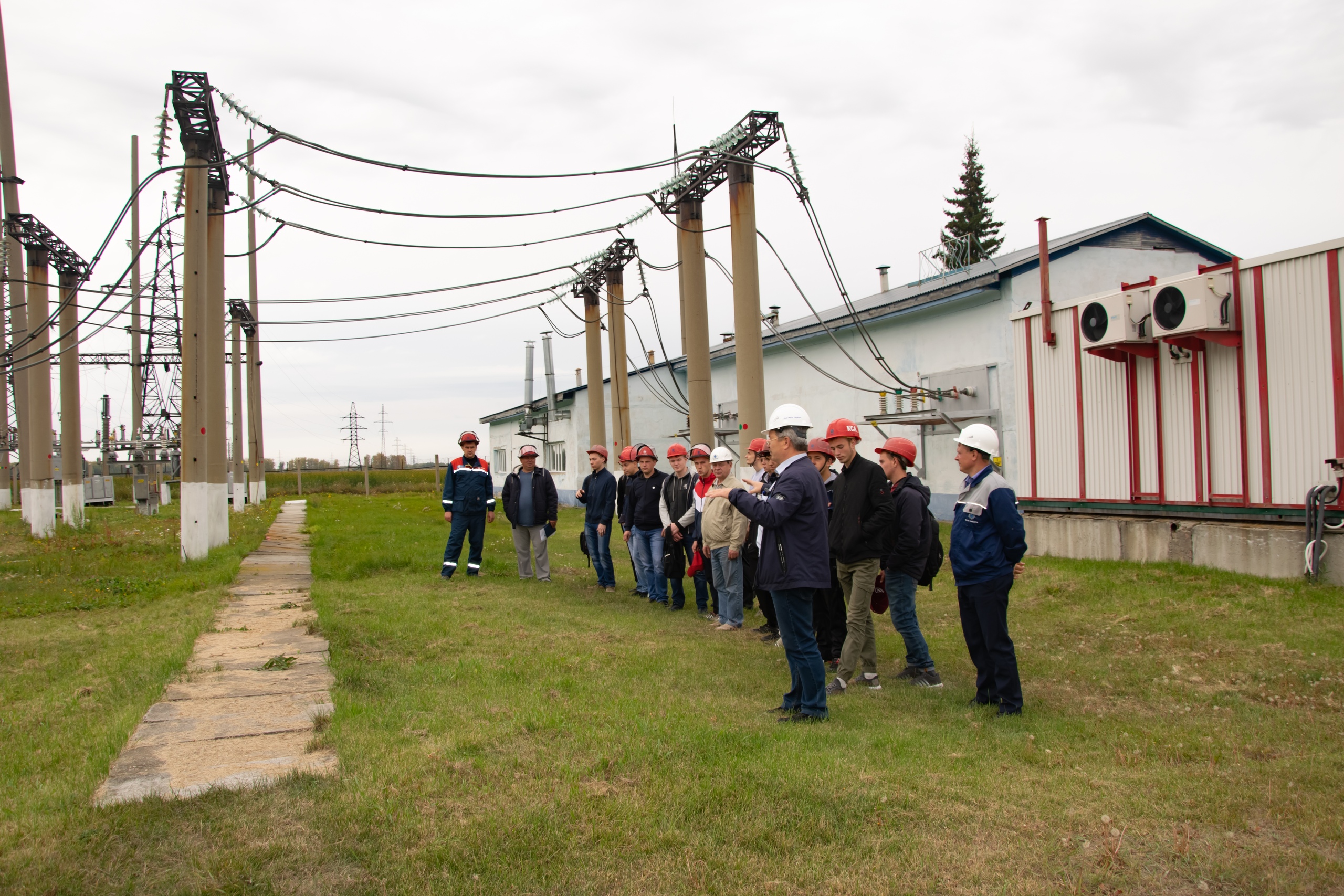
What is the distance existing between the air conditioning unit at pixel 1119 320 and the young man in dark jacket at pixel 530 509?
23.5 feet

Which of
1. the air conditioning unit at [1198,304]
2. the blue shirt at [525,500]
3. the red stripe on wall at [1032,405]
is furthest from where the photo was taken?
the red stripe on wall at [1032,405]

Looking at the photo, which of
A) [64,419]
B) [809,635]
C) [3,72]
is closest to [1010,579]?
[809,635]

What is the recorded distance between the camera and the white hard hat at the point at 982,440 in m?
6.03

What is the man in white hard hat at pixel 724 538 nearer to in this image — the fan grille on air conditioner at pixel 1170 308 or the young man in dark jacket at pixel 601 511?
the young man in dark jacket at pixel 601 511

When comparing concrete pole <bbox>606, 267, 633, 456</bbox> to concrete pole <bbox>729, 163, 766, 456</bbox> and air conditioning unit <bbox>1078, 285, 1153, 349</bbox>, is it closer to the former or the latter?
concrete pole <bbox>729, 163, 766, 456</bbox>

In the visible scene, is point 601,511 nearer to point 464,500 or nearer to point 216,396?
point 464,500

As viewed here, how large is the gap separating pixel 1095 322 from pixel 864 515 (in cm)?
668

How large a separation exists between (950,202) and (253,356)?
3298cm

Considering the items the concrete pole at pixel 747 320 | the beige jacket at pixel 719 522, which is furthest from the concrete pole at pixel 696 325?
the beige jacket at pixel 719 522

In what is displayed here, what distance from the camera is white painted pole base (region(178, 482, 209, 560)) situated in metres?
13.6

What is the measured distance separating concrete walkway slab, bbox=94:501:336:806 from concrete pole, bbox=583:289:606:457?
14038 mm

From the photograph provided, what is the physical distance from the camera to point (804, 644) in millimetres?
5504

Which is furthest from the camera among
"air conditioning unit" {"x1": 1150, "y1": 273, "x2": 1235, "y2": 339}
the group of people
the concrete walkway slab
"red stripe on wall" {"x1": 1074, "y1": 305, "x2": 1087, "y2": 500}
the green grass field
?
"red stripe on wall" {"x1": 1074, "y1": 305, "x2": 1087, "y2": 500}

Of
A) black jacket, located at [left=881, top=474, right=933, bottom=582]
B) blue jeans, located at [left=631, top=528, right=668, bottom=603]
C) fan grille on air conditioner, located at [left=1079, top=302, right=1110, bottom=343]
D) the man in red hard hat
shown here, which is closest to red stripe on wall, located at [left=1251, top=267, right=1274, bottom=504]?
fan grille on air conditioner, located at [left=1079, top=302, right=1110, bottom=343]
